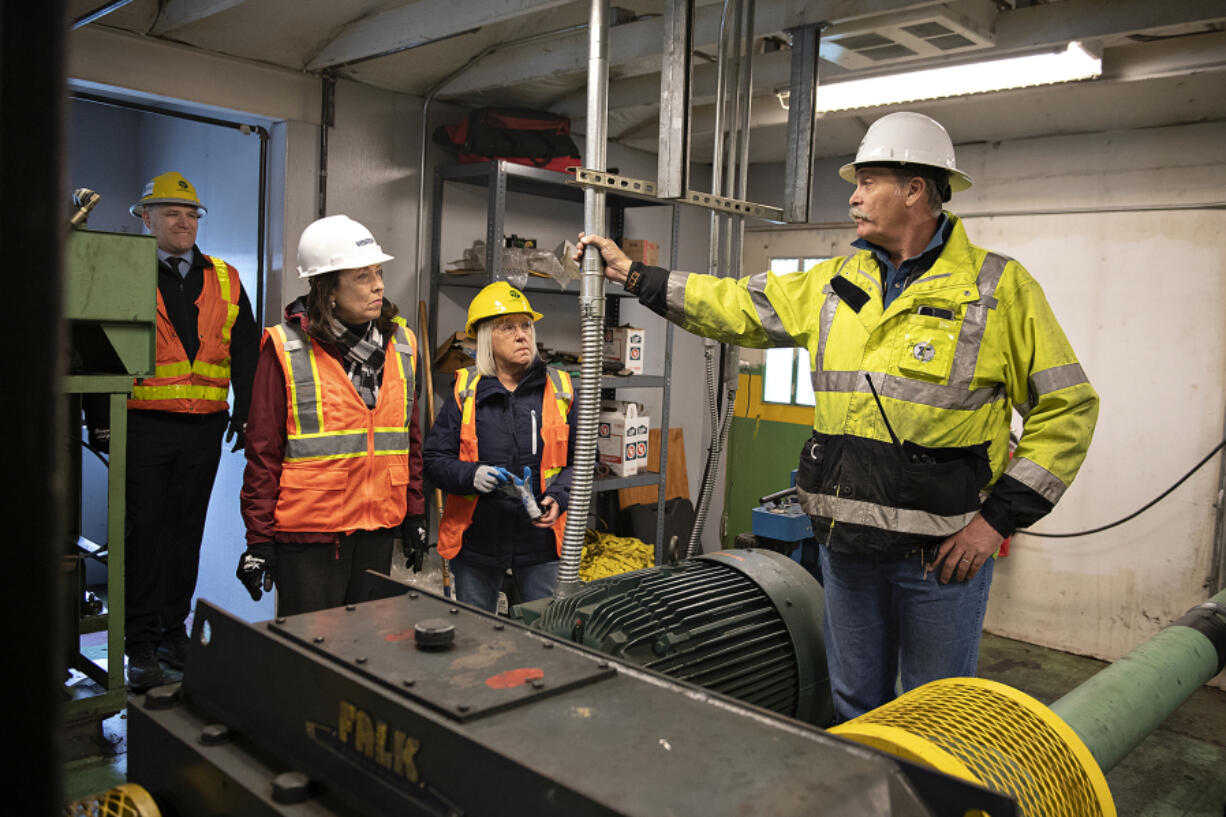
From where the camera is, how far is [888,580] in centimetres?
185

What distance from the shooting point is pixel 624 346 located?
427cm

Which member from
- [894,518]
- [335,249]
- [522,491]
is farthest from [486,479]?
[894,518]

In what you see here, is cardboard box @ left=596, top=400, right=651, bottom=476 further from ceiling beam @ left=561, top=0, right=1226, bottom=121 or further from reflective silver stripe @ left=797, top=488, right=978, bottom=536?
reflective silver stripe @ left=797, top=488, right=978, bottom=536

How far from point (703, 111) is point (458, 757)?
413cm

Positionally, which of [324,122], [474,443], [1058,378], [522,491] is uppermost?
[324,122]

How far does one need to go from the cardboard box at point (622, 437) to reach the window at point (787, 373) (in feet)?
4.29

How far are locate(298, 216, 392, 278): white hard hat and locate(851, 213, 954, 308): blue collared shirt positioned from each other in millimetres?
1269

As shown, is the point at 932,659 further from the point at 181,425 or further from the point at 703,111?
the point at 703,111

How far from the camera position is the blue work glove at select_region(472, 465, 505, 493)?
8.22ft

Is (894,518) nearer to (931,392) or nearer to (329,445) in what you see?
(931,392)

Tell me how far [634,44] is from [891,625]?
7.82 ft

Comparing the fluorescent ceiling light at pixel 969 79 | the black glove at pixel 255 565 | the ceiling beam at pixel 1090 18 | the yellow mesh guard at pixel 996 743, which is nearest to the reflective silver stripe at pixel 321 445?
the black glove at pixel 255 565

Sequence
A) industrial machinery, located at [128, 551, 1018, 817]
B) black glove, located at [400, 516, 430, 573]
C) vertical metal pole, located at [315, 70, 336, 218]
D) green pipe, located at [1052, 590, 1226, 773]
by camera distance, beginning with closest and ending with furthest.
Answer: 1. industrial machinery, located at [128, 551, 1018, 817]
2. green pipe, located at [1052, 590, 1226, 773]
3. black glove, located at [400, 516, 430, 573]
4. vertical metal pole, located at [315, 70, 336, 218]

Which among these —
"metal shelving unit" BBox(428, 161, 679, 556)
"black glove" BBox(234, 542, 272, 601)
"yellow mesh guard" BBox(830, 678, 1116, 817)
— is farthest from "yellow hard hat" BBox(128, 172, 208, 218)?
"yellow mesh guard" BBox(830, 678, 1116, 817)
